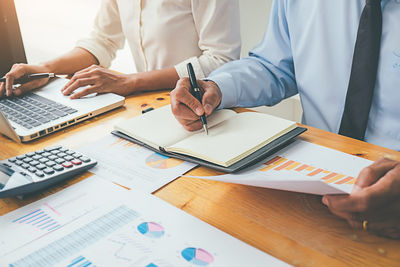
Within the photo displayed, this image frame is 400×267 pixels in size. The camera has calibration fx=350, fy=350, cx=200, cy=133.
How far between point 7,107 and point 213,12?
2.37 ft

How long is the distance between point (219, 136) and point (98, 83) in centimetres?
51

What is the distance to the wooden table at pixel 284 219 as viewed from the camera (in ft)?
1.52

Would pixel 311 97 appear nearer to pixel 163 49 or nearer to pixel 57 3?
pixel 163 49

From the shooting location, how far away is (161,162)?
71 cm

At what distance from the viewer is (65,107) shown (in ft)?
3.17

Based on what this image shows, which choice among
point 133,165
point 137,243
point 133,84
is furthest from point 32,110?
point 137,243

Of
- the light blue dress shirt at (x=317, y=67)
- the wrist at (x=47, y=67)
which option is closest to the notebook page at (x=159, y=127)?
the light blue dress shirt at (x=317, y=67)

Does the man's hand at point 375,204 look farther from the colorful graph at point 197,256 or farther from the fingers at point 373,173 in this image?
the colorful graph at point 197,256

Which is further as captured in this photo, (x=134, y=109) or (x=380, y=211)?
(x=134, y=109)

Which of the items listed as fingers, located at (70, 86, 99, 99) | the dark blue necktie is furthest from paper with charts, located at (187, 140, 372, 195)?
fingers, located at (70, 86, 99, 99)

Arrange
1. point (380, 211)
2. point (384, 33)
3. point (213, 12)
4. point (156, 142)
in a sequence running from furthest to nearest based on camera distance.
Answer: point (213, 12) < point (384, 33) < point (156, 142) < point (380, 211)

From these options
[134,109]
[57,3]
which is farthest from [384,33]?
[57,3]

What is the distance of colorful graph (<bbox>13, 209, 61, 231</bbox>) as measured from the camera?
54 centimetres

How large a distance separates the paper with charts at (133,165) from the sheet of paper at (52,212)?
0.03 m
